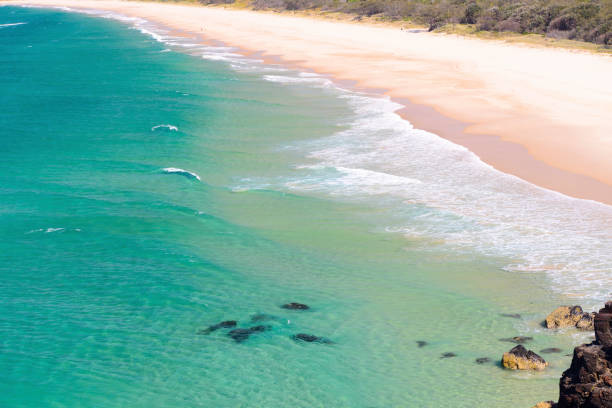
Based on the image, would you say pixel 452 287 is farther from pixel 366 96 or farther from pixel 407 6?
pixel 407 6

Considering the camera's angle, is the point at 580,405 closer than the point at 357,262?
Yes

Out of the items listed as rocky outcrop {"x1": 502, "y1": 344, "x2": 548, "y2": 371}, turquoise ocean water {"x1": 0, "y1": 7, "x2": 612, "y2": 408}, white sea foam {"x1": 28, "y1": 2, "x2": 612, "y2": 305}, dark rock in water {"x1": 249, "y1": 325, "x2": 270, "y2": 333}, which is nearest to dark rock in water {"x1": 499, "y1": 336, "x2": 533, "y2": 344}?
turquoise ocean water {"x1": 0, "y1": 7, "x2": 612, "y2": 408}

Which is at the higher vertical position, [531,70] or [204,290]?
[531,70]

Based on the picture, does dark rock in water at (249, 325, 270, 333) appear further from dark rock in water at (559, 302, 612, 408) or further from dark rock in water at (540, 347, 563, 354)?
dark rock in water at (559, 302, 612, 408)

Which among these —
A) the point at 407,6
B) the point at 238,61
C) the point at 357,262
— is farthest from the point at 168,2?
the point at 357,262

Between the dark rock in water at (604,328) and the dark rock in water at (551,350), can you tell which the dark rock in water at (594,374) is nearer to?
the dark rock in water at (604,328)

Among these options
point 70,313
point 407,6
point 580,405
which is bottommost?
point 70,313

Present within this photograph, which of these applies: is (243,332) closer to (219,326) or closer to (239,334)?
(239,334)
